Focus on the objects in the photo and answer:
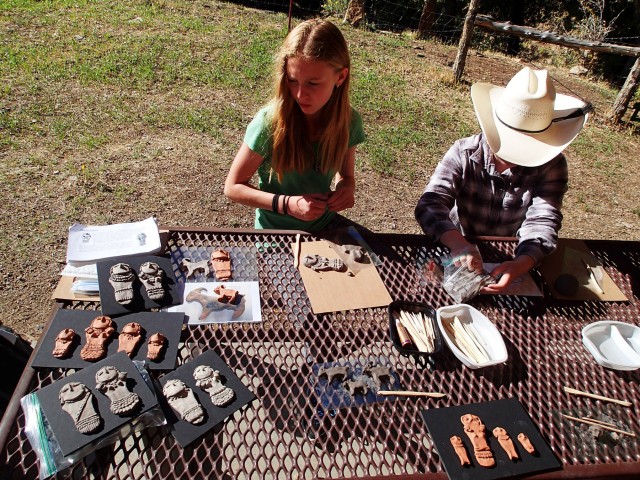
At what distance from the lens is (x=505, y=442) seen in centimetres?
142

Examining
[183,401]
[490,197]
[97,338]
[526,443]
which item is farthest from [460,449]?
[490,197]

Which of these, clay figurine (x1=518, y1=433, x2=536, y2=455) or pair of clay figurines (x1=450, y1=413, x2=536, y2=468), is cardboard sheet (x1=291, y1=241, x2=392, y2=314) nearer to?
pair of clay figurines (x1=450, y1=413, x2=536, y2=468)

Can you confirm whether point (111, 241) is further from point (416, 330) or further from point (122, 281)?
point (416, 330)

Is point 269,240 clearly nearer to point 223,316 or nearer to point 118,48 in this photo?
point 223,316

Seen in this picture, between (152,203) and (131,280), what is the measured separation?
2512 millimetres

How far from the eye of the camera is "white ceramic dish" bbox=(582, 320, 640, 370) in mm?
1750

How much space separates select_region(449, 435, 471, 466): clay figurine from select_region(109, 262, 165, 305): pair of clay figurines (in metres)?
1.14

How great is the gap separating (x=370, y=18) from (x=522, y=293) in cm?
1230

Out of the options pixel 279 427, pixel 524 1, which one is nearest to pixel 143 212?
pixel 279 427

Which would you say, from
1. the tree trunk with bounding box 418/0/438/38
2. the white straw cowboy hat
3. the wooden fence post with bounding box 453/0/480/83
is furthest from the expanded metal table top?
the tree trunk with bounding box 418/0/438/38

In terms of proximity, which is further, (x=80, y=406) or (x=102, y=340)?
(x=102, y=340)

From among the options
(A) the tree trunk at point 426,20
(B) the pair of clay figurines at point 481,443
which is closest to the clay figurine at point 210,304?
(B) the pair of clay figurines at point 481,443

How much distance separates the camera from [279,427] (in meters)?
1.45

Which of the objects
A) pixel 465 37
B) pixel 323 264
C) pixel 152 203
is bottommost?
pixel 152 203
